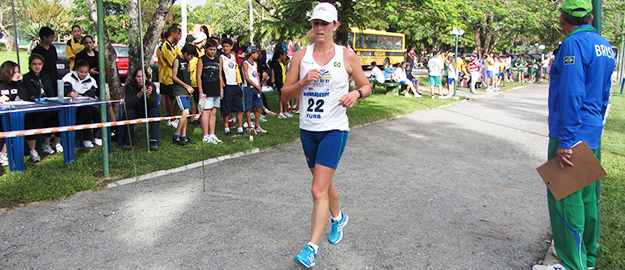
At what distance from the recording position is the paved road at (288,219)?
12.6 ft

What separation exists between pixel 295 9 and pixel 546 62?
91.2ft

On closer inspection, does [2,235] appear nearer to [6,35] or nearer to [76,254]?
[76,254]

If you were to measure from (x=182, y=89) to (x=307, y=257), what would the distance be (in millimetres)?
5361

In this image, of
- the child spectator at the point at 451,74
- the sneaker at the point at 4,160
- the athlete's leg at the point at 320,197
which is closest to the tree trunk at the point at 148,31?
the sneaker at the point at 4,160

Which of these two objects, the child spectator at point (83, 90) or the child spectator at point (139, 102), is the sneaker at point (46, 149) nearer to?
the child spectator at point (83, 90)

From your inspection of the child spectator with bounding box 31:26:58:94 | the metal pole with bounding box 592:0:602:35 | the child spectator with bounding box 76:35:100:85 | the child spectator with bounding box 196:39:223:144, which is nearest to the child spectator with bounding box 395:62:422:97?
the child spectator with bounding box 196:39:223:144

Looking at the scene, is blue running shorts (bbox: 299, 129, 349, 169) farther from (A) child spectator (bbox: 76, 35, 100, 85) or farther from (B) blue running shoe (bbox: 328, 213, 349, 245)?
(A) child spectator (bbox: 76, 35, 100, 85)

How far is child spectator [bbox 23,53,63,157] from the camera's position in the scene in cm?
680

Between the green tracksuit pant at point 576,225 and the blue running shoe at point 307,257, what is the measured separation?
5.86 ft

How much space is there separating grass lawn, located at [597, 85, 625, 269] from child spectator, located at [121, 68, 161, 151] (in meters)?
6.00

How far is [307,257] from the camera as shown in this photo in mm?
3576

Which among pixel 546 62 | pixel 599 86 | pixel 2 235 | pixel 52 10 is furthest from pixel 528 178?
pixel 52 10

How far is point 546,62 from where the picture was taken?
111ft

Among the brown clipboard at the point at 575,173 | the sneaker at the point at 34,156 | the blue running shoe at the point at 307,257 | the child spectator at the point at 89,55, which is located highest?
the child spectator at the point at 89,55
